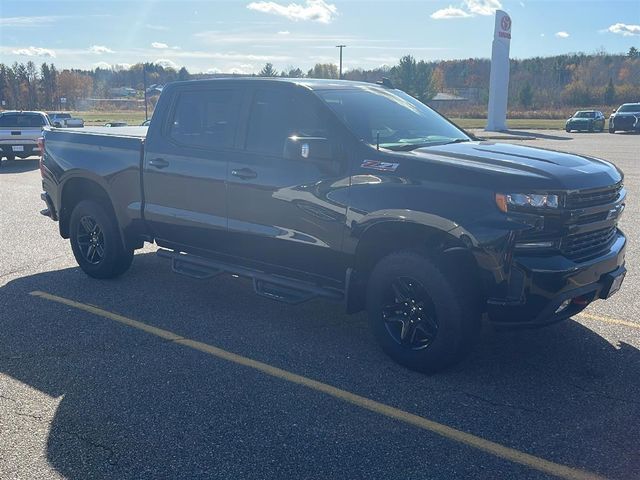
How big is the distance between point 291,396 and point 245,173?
1.97 metres

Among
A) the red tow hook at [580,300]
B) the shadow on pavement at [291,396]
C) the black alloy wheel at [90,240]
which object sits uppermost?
the red tow hook at [580,300]

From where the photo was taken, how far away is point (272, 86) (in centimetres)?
546

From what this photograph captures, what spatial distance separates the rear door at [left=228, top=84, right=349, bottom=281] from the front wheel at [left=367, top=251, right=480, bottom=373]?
1.42 ft

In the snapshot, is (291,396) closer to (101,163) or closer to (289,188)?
(289,188)

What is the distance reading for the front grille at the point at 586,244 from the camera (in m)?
4.17

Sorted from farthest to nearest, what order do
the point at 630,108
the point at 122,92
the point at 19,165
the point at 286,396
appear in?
the point at 122,92 < the point at 630,108 < the point at 19,165 < the point at 286,396

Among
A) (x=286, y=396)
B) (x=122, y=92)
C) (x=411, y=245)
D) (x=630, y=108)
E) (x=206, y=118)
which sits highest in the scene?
(x=122, y=92)

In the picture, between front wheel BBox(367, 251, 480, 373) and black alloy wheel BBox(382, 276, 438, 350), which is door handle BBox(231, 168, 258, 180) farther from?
black alloy wheel BBox(382, 276, 438, 350)

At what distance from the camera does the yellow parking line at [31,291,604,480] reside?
3.42 meters

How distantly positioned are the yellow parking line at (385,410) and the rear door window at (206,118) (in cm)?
169

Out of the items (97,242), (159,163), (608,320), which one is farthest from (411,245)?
(97,242)

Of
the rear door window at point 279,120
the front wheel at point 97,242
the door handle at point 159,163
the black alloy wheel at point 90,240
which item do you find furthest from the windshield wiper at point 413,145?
the black alloy wheel at point 90,240

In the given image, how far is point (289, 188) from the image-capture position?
5.07 meters

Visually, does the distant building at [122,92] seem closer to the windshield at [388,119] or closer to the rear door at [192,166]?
the rear door at [192,166]
